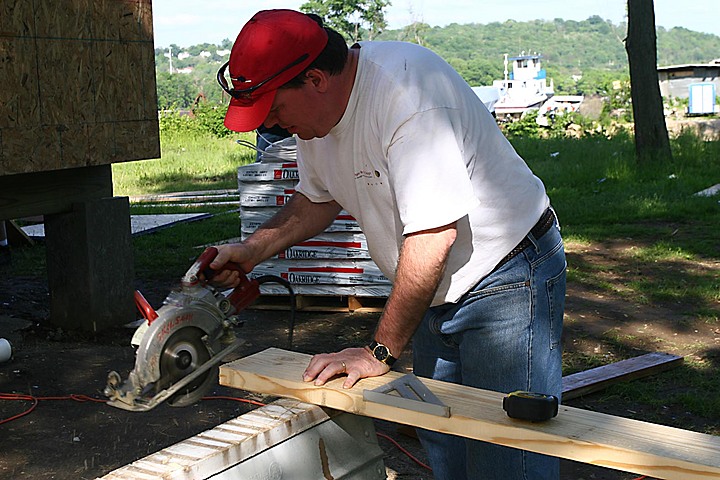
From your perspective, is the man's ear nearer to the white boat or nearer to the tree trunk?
the tree trunk

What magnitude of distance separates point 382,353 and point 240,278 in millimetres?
542

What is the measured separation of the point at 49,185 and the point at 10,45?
3.29 ft

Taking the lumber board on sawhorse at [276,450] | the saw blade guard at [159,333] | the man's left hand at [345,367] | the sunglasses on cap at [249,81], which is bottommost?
the lumber board on sawhorse at [276,450]

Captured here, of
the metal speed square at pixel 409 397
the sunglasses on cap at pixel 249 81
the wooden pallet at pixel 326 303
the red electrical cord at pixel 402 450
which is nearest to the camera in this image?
the metal speed square at pixel 409 397

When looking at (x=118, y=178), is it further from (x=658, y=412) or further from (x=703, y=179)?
(x=658, y=412)

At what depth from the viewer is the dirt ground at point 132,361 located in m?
4.08

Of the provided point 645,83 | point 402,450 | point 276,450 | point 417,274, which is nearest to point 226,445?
point 276,450

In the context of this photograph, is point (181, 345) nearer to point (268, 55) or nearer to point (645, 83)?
point (268, 55)

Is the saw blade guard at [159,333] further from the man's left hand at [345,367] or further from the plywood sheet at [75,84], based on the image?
the plywood sheet at [75,84]

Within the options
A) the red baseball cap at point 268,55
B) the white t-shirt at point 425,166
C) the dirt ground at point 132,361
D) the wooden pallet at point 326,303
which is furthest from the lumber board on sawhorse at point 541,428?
the wooden pallet at point 326,303

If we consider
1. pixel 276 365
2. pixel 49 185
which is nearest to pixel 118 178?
pixel 49 185

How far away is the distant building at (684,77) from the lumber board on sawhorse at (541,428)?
4448 centimetres

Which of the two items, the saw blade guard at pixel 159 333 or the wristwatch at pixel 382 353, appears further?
the wristwatch at pixel 382 353

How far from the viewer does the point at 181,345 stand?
2.28m
